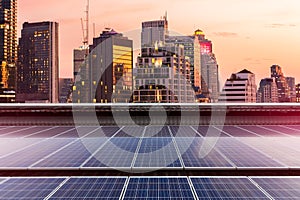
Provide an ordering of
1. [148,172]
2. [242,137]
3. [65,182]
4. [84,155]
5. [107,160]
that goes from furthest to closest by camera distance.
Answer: [242,137] → [84,155] → [107,160] → [148,172] → [65,182]

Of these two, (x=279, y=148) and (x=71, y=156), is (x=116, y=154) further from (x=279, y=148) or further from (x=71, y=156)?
(x=279, y=148)

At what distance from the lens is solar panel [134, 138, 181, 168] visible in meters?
13.8

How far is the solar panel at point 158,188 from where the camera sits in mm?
10164

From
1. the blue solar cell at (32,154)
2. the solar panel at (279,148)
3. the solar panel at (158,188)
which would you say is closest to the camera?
the solar panel at (158,188)

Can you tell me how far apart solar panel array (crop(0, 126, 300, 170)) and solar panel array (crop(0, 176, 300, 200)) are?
4.89 ft

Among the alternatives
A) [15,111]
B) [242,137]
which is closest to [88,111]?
[15,111]

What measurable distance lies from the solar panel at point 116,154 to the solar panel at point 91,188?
180 centimetres

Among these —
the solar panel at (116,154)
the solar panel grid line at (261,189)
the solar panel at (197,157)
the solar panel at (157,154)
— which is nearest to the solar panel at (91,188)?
the solar panel at (116,154)

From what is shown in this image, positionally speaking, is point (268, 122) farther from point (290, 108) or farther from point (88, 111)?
point (88, 111)

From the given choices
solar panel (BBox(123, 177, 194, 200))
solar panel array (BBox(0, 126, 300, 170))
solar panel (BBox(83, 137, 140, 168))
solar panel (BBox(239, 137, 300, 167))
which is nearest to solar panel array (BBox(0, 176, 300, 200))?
solar panel (BBox(123, 177, 194, 200))

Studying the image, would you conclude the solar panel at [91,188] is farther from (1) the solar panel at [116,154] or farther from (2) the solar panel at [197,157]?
(2) the solar panel at [197,157]

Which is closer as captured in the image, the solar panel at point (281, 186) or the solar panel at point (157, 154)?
the solar panel at point (281, 186)

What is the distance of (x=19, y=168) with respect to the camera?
530 inches

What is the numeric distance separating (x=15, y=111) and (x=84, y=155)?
16.7 metres
